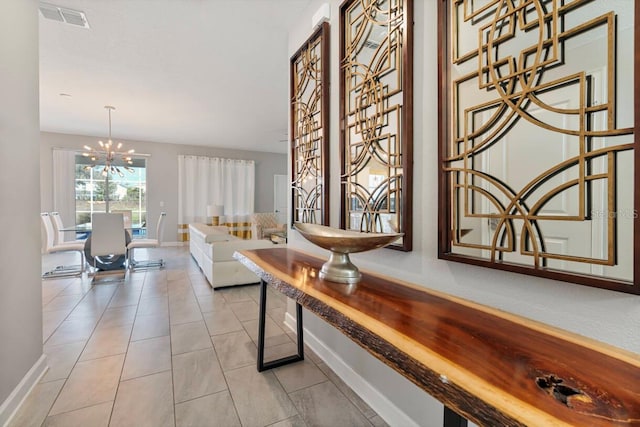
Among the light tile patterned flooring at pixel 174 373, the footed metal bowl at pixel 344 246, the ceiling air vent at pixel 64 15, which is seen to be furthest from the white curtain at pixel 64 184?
the footed metal bowl at pixel 344 246

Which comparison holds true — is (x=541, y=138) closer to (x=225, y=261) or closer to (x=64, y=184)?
(x=225, y=261)

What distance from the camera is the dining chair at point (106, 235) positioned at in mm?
3934

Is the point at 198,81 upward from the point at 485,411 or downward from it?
upward

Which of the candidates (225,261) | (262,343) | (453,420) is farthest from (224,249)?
(453,420)

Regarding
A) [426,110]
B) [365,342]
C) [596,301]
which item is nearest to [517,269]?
[596,301]

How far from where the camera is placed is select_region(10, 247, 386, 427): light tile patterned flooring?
4.99ft

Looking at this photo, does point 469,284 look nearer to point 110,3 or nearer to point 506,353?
point 506,353

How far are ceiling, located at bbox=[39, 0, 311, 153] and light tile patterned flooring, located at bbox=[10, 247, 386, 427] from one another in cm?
270

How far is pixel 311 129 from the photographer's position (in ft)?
7.22

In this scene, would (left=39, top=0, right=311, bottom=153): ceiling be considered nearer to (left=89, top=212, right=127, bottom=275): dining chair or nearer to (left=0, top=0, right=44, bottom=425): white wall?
(left=0, top=0, right=44, bottom=425): white wall

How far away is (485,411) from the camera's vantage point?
0.50 meters

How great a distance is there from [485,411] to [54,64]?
4.69 meters

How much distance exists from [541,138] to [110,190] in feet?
27.0

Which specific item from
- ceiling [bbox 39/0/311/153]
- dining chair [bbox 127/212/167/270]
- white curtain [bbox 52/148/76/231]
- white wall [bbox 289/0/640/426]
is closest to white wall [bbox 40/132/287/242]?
white curtain [bbox 52/148/76/231]
